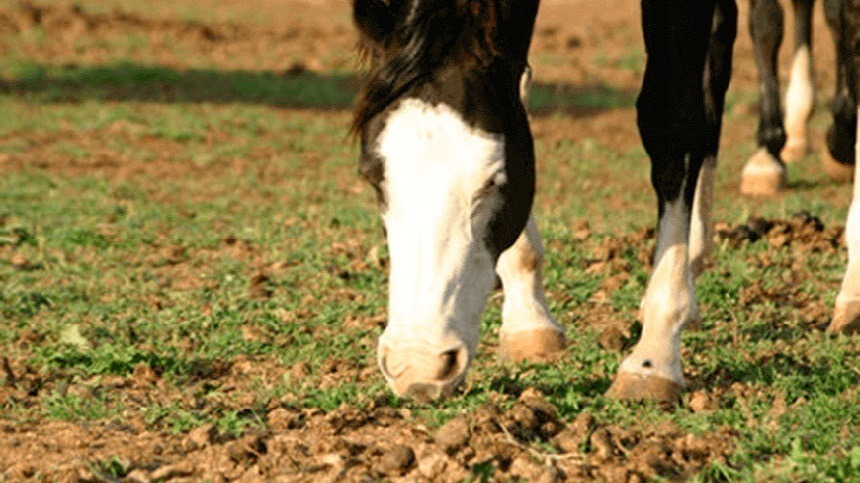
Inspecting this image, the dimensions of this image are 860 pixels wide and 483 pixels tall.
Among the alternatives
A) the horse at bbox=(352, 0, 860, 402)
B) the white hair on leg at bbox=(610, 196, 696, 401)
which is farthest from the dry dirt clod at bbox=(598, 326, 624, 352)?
the horse at bbox=(352, 0, 860, 402)

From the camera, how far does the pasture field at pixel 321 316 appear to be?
13.6ft

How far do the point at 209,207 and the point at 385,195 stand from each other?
15.7 ft

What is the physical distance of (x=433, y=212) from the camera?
4.09 meters

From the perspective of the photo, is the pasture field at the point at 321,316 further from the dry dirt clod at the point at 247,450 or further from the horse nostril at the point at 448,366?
the horse nostril at the point at 448,366

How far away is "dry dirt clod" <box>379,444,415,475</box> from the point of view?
4.00 meters

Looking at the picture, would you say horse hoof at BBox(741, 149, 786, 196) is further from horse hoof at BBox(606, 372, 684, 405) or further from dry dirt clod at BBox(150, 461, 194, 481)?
dry dirt clod at BBox(150, 461, 194, 481)

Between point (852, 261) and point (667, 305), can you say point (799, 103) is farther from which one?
point (667, 305)

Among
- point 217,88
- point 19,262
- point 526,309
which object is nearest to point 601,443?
point 526,309

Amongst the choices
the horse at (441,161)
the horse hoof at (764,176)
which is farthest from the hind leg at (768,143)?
the horse at (441,161)

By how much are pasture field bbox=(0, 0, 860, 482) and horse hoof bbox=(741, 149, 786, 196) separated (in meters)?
0.15

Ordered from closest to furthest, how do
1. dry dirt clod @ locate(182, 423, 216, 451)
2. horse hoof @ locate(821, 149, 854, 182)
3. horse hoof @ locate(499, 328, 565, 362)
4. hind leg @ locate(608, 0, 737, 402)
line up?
dry dirt clod @ locate(182, 423, 216, 451) → hind leg @ locate(608, 0, 737, 402) → horse hoof @ locate(499, 328, 565, 362) → horse hoof @ locate(821, 149, 854, 182)

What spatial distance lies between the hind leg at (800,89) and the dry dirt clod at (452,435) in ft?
20.2

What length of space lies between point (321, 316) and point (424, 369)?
2011 millimetres

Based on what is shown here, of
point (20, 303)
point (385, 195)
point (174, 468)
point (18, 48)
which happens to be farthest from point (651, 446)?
point (18, 48)
